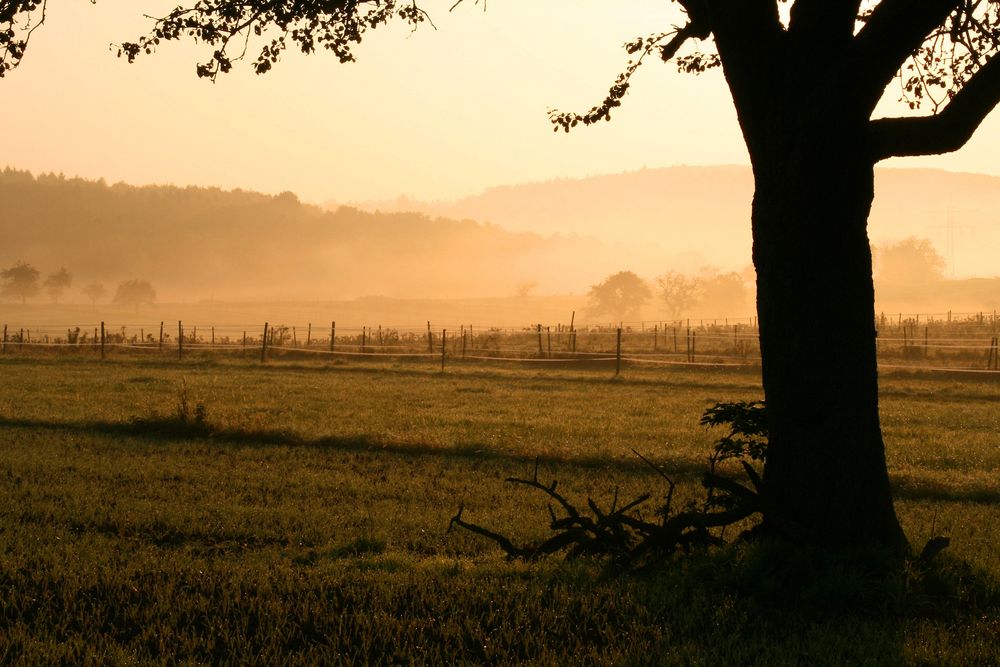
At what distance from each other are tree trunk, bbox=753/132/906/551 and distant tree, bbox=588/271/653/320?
13967cm

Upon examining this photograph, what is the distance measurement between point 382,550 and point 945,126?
214 inches

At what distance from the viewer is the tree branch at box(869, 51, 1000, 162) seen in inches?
266

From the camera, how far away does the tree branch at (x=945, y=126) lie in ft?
22.1

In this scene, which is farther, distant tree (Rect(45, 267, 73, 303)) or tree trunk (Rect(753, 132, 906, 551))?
distant tree (Rect(45, 267, 73, 303))

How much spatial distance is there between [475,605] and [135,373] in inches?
1150

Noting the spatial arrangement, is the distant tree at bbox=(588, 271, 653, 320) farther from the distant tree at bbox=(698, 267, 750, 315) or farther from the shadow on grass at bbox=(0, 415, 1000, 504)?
the shadow on grass at bbox=(0, 415, 1000, 504)

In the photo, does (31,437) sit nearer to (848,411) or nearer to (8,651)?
(8,651)

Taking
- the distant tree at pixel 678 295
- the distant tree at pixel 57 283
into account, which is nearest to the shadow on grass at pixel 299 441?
the distant tree at pixel 678 295

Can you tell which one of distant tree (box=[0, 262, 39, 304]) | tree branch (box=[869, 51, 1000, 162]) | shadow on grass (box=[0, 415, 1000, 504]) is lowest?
shadow on grass (box=[0, 415, 1000, 504])

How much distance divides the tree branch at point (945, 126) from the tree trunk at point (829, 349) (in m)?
0.32

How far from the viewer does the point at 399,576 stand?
6.67 meters

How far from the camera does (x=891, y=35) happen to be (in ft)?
20.7

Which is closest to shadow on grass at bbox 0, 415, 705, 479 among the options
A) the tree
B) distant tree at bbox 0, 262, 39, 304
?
the tree

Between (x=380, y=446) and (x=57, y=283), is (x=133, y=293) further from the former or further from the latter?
(x=380, y=446)
